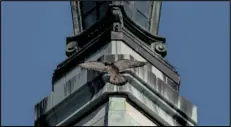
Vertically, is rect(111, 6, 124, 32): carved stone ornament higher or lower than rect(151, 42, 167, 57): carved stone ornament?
higher

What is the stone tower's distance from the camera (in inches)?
1048

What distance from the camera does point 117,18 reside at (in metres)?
28.8

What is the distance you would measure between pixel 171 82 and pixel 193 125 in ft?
3.99

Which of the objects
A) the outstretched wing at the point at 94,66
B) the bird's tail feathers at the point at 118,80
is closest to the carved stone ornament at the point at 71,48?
the outstretched wing at the point at 94,66

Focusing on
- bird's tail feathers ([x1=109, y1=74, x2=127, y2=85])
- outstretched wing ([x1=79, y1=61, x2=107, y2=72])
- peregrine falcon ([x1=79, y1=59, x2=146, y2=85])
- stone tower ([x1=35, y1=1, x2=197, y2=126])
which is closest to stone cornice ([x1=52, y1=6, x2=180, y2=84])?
stone tower ([x1=35, y1=1, x2=197, y2=126])

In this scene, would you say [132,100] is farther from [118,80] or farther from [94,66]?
[94,66]

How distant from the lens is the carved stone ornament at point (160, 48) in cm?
2895

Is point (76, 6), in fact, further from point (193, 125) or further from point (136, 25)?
point (193, 125)

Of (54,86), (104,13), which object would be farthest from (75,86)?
(104,13)

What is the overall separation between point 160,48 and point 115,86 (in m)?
2.56

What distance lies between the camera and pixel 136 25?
95.3 ft

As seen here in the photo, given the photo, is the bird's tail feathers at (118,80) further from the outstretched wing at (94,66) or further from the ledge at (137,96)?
the outstretched wing at (94,66)

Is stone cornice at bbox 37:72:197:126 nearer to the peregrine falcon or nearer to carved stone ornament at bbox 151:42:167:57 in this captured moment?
the peregrine falcon

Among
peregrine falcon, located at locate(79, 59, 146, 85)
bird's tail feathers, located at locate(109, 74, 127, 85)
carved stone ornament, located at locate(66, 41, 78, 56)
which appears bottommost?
bird's tail feathers, located at locate(109, 74, 127, 85)
